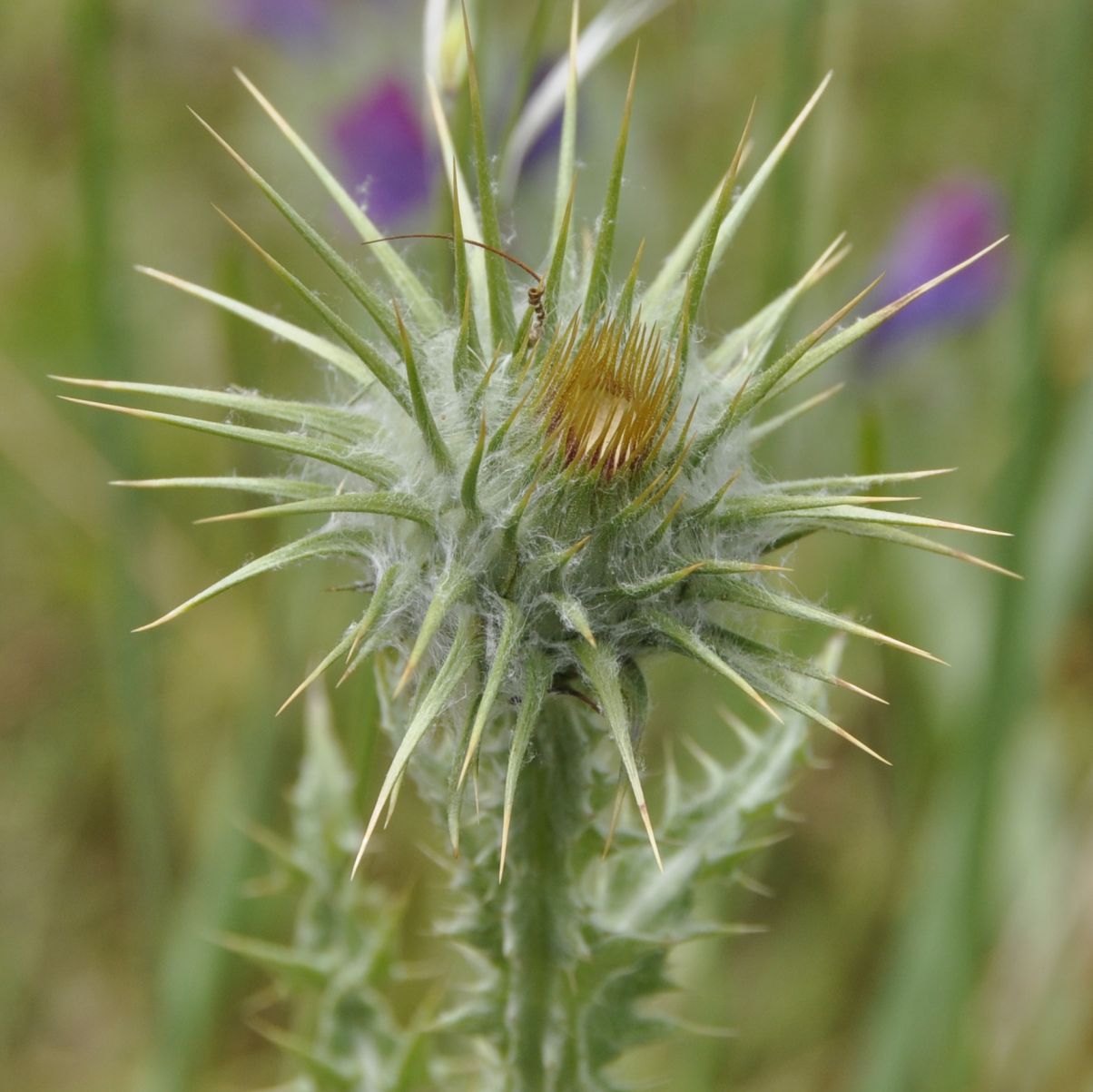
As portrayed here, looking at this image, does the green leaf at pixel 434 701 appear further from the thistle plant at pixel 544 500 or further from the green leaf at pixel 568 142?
the green leaf at pixel 568 142

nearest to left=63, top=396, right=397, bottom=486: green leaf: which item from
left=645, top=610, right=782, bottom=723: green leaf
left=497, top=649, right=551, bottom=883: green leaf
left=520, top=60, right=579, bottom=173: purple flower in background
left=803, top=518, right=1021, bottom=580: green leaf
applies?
left=497, top=649, right=551, bottom=883: green leaf

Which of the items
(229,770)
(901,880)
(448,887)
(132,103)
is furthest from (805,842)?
(132,103)

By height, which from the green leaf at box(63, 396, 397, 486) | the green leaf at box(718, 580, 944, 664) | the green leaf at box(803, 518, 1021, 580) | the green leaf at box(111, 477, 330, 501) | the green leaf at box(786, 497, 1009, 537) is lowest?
the green leaf at box(111, 477, 330, 501)

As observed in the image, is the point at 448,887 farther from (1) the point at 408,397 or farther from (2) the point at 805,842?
(2) the point at 805,842

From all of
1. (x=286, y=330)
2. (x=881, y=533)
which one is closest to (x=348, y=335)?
(x=286, y=330)

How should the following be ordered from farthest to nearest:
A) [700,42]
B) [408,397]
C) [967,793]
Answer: [700,42], [967,793], [408,397]

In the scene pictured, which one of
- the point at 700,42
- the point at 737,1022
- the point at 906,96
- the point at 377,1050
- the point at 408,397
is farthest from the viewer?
the point at 906,96

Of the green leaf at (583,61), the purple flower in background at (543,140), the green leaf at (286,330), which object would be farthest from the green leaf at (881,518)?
the purple flower in background at (543,140)

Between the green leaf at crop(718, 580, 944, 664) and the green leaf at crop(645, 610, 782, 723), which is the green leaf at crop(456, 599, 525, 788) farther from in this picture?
the green leaf at crop(718, 580, 944, 664)

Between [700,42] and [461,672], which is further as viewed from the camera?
[700,42]
